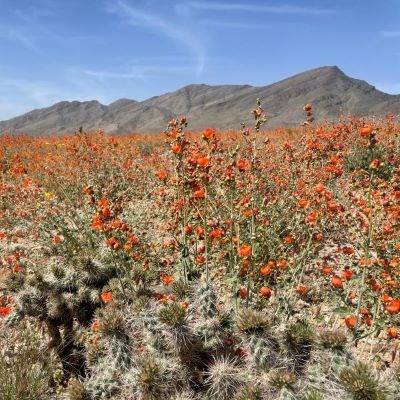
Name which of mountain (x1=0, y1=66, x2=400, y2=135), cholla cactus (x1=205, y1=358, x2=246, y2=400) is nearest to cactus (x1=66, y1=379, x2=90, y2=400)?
cholla cactus (x1=205, y1=358, x2=246, y2=400)

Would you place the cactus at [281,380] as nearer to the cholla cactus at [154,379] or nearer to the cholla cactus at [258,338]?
the cholla cactus at [258,338]

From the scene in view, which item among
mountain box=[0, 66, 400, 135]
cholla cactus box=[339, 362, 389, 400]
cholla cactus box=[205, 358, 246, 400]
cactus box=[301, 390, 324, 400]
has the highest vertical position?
→ mountain box=[0, 66, 400, 135]

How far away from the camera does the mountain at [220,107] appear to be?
282 feet

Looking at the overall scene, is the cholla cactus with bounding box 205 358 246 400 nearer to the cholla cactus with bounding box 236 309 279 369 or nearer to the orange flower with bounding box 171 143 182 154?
the cholla cactus with bounding box 236 309 279 369

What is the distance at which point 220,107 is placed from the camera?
111 m

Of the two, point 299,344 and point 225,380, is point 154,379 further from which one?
point 299,344

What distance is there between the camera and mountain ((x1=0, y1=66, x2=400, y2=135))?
85.9 metres

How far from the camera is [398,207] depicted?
17.3ft

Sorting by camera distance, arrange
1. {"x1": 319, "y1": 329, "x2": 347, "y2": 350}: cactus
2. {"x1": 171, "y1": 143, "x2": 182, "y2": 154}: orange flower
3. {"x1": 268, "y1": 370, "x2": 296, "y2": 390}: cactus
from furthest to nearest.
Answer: {"x1": 171, "y1": 143, "x2": 182, "y2": 154}: orange flower < {"x1": 319, "y1": 329, "x2": 347, "y2": 350}: cactus < {"x1": 268, "y1": 370, "x2": 296, "y2": 390}: cactus

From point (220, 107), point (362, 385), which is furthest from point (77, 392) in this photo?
point (220, 107)

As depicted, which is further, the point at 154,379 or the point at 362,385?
the point at 154,379

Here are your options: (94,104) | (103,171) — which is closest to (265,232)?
(103,171)

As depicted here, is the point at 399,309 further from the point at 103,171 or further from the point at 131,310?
the point at 103,171

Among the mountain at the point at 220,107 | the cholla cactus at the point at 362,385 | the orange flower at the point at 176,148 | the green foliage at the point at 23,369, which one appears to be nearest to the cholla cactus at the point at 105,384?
the green foliage at the point at 23,369
